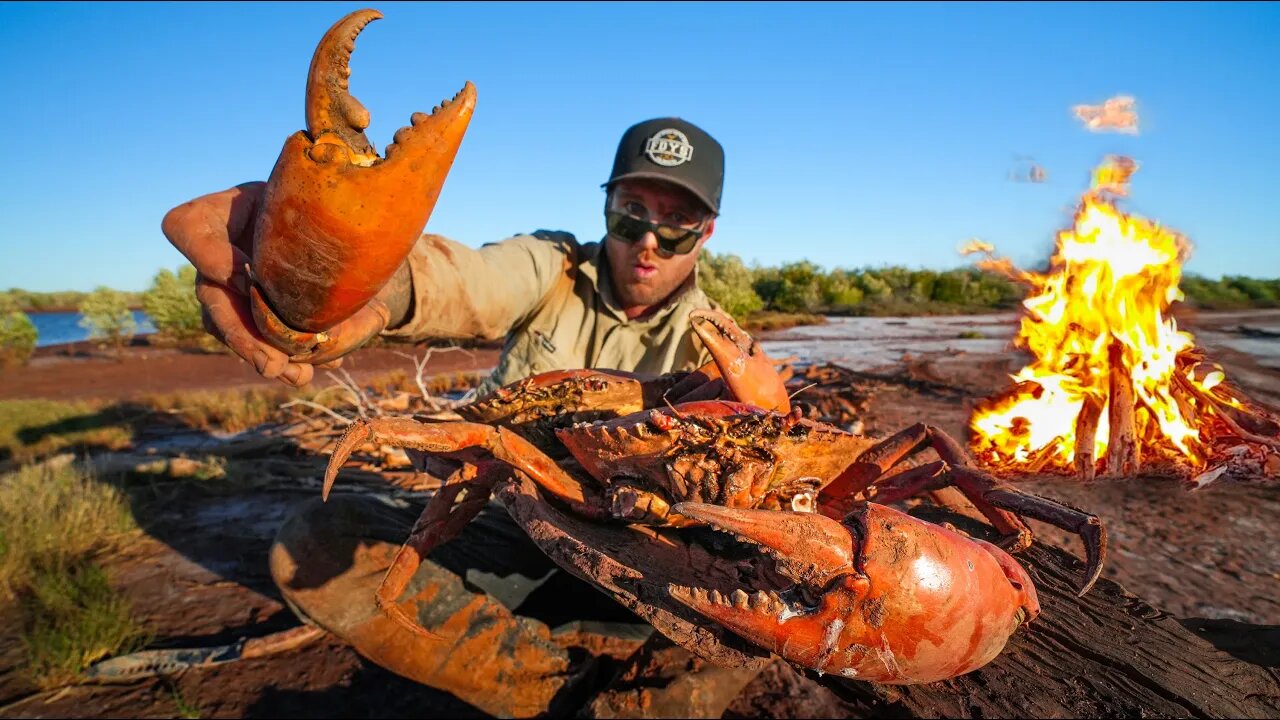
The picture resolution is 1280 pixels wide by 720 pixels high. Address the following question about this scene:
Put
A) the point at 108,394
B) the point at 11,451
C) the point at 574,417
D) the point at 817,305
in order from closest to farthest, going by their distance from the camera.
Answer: the point at 574,417 → the point at 11,451 → the point at 108,394 → the point at 817,305

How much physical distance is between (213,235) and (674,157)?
8.59 ft

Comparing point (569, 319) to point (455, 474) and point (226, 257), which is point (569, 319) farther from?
point (226, 257)

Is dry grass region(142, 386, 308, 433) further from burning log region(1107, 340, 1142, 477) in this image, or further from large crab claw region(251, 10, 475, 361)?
burning log region(1107, 340, 1142, 477)

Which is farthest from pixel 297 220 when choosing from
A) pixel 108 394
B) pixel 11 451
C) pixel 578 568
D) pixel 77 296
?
pixel 77 296

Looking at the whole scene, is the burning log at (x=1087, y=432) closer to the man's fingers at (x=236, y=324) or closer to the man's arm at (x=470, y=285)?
the man's arm at (x=470, y=285)

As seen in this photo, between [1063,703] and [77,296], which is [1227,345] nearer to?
[1063,703]

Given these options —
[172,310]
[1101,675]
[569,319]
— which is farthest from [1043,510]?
[172,310]

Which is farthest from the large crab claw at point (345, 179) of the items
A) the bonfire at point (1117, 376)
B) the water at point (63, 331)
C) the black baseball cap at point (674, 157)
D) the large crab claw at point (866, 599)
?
the water at point (63, 331)

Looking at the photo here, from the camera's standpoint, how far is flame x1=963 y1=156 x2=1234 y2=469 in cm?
411

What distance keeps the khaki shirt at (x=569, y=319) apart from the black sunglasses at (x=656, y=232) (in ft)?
1.37

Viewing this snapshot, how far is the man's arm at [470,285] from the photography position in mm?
2688

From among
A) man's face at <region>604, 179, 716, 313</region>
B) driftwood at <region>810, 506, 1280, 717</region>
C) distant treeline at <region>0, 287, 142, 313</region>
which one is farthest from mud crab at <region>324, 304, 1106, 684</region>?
distant treeline at <region>0, 287, 142, 313</region>

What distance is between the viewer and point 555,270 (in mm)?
3980

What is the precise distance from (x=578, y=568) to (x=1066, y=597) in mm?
1687
